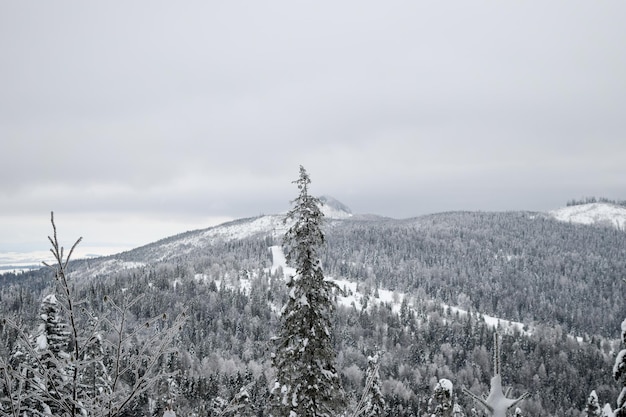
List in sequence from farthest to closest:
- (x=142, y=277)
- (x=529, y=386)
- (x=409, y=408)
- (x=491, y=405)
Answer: (x=142, y=277) < (x=529, y=386) < (x=409, y=408) < (x=491, y=405)

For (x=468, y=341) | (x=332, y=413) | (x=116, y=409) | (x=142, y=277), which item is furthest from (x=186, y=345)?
(x=116, y=409)

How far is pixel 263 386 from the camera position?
8888 cm

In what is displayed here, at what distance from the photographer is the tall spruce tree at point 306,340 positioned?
1341 centimetres

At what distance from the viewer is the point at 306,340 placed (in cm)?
1335

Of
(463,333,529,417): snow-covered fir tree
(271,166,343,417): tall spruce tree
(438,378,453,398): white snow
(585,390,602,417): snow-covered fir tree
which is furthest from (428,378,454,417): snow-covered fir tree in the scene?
(463,333,529,417): snow-covered fir tree

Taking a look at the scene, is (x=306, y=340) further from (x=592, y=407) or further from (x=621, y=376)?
(x=592, y=407)

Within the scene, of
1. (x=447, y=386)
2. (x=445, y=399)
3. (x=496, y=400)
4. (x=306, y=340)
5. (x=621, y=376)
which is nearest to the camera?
(x=496, y=400)

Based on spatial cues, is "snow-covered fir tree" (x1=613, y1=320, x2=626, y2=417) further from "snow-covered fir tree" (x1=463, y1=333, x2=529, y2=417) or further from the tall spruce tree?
"snow-covered fir tree" (x1=463, y1=333, x2=529, y2=417)

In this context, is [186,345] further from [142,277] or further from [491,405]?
[491,405]

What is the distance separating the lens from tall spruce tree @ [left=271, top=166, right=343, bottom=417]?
13.4m

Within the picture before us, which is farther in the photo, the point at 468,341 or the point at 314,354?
the point at 468,341

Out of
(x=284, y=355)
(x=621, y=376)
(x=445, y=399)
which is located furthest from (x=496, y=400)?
(x=445, y=399)

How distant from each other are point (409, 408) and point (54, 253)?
305 ft

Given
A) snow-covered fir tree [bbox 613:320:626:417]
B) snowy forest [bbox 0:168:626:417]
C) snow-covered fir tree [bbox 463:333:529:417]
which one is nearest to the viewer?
snow-covered fir tree [bbox 463:333:529:417]
